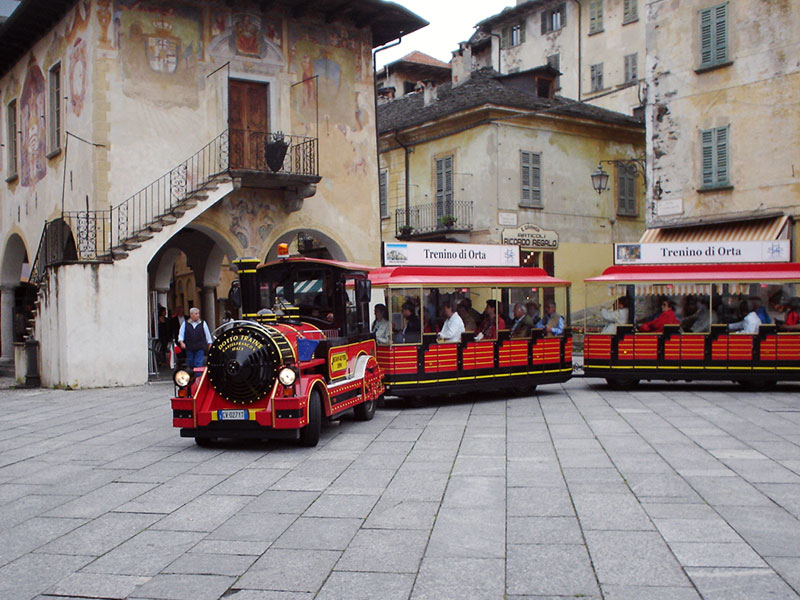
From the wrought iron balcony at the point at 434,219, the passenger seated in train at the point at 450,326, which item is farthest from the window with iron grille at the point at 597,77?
the passenger seated in train at the point at 450,326

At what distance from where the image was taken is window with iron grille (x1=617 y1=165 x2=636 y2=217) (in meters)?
31.5

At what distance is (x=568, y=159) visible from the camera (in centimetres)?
3003

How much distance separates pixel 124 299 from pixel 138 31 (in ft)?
20.2

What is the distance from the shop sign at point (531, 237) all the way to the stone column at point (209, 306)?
365 inches

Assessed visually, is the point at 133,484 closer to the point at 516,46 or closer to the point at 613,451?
the point at 613,451

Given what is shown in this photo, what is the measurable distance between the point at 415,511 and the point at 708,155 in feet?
63.5

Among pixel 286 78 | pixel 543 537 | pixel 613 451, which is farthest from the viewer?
pixel 286 78

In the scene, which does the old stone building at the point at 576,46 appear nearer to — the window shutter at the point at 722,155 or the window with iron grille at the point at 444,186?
the window with iron grille at the point at 444,186

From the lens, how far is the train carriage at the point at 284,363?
10.3 m

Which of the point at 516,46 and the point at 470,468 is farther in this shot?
the point at 516,46

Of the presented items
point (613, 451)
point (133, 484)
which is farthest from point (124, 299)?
point (613, 451)

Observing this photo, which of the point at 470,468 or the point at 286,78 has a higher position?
the point at 286,78

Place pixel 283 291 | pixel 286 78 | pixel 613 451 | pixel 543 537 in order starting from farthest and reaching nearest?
pixel 286 78 → pixel 283 291 → pixel 613 451 → pixel 543 537

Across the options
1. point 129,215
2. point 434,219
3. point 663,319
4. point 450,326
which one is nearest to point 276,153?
point 129,215
